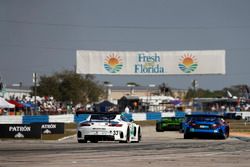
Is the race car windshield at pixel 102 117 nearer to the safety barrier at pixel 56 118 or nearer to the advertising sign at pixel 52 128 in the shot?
the advertising sign at pixel 52 128

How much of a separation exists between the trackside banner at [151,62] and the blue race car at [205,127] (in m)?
33.9

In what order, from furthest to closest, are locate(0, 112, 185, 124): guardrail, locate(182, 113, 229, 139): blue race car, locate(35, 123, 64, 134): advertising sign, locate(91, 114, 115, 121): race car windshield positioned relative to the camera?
1. locate(0, 112, 185, 124): guardrail
2. locate(35, 123, 64, 134): advertising sign
3. locate(182, 113, 229, 139): blue race car
4. locate(91, 114, 115, 121): race car windshield

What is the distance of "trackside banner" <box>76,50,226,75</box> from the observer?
215 ft

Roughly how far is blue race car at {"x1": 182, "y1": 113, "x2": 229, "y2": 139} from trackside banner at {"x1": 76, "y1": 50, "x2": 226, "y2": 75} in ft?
111

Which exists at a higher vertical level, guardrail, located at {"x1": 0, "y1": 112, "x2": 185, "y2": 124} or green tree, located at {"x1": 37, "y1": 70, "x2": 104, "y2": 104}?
green tree, located at {"x1": 37, "y1": 70, "x2": 104, "y2": 104}

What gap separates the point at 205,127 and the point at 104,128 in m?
7.16

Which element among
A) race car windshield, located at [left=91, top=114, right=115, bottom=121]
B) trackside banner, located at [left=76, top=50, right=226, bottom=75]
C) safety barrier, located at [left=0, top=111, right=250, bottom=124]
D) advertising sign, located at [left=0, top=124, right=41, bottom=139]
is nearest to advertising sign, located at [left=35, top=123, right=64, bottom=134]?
advertising sign, located at [left=0, top=124, right=41, bottom=139]

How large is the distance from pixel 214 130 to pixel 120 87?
489 ft

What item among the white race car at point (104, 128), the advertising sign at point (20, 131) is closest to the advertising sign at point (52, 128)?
the advertising sign at point (20, 131)

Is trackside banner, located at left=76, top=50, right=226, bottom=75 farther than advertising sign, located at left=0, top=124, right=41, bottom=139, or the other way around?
trackside banner, located at left=76, top=50, right=226, bottom=75

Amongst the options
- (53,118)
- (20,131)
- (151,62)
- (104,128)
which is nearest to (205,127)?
(104,128)

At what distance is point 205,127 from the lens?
31.4 meters

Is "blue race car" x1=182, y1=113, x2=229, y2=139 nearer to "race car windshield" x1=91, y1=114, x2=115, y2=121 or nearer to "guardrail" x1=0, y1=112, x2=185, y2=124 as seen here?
"race car windshield" x1=91, y1=114, x2=115, y2=121

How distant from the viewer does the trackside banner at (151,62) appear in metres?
65.4
